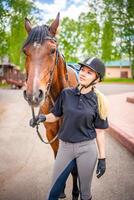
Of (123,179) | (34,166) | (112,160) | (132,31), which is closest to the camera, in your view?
(123,179)

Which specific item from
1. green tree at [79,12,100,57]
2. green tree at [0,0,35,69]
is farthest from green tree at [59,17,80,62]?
green tree at [0,0,35,69]

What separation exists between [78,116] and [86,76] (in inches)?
17.2

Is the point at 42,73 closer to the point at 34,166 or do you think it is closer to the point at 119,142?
the point at 34,166

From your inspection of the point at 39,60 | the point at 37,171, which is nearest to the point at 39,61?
the point at 39,60

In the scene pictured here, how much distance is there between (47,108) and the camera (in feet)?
15.6

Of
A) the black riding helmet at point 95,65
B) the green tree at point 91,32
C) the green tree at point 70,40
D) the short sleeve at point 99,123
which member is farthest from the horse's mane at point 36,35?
the green tree at point 70,40

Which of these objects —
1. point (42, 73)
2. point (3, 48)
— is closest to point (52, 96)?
point (42, 73)

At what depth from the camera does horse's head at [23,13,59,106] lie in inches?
140

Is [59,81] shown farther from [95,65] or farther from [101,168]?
[101,168]

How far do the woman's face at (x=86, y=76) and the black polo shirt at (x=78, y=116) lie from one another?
0.43 ft

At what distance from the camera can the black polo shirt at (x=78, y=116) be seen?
382 cm

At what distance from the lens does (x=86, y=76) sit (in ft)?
12.7

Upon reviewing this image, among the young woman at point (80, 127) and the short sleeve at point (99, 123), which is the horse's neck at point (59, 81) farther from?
the short sleeve at point (99, 123)

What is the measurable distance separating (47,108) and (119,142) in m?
5.23
